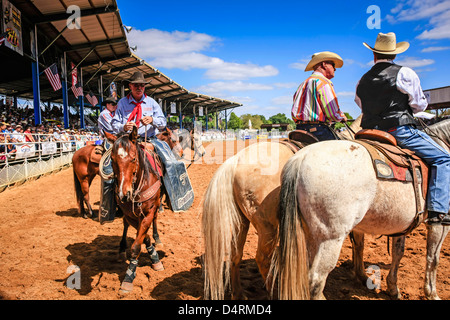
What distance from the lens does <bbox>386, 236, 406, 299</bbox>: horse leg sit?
3.17 metres

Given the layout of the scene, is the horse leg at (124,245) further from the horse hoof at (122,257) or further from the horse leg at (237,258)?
the horse leg at (237,258)

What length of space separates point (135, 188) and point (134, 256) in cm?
87

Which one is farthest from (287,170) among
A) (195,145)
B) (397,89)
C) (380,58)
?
(195,145)

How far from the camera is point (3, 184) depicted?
29.1 ft

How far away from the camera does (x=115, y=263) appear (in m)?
4.11

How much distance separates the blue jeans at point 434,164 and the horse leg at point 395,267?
2.46ft

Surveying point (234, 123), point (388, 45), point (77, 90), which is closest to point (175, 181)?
point (388, 45)

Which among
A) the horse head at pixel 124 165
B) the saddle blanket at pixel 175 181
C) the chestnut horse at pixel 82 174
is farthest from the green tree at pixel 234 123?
the horse head at pixel 124 165

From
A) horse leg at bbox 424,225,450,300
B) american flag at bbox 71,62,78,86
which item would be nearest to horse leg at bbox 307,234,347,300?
horse leg at bbox 424,225,450,300

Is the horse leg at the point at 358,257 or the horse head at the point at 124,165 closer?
the horse head at the point at 124,165

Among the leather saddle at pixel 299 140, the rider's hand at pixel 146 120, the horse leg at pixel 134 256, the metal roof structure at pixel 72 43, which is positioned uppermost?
the metal roof structure at pixel 72 43

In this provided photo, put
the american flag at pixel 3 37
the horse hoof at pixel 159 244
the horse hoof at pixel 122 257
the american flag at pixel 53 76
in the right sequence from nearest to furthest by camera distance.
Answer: the horse hoof at pixel 122 257 < the horse hoof at pixel 159 244 < the american flag at pixel 3 37 < the american flag at pixel 53 76

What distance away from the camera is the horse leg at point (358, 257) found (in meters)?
3.50
